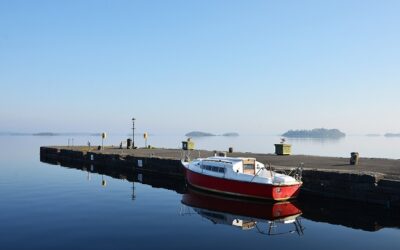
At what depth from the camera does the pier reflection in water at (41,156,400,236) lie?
2264 cm

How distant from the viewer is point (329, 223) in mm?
23188

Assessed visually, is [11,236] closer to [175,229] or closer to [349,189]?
[175,229]

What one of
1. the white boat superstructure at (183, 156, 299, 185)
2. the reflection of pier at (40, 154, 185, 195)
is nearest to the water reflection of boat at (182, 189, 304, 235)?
the white boat superstructure at (183, 156, 299, 185)

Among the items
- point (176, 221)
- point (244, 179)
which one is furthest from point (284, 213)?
point (176, 221)

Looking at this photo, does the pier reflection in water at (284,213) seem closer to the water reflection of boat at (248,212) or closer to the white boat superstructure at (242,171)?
the water reflection of boat at (248,212)

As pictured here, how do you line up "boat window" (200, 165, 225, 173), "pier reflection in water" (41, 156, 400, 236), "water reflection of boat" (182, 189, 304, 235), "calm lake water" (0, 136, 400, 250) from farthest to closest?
"boat window" (200, 165, 225, 173)
"pier reflection in water" (41, 156, 400, 236)
"water reflection of boat" (182, 189, 304, 235)
"calm lake water" (0, 136, 400, 250)

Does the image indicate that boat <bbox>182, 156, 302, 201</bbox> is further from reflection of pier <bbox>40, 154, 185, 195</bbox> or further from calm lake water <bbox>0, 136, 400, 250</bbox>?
reflection of pier <bbox>40, 154, 185, 195</bbox>

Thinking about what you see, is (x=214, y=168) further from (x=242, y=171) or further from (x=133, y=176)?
(x=133, y=176)

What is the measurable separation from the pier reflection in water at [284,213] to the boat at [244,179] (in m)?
0.69

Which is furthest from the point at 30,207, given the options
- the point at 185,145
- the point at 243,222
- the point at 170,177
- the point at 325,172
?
the point at 185,145

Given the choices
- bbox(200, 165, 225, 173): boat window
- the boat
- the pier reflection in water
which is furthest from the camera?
bbox(200, 165, 225, 173): boat window

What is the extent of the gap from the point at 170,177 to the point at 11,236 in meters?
24.8

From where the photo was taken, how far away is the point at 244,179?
28812 millimetres

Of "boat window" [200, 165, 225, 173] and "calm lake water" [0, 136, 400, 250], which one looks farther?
"boat window" [200, 165, 225, 173]
